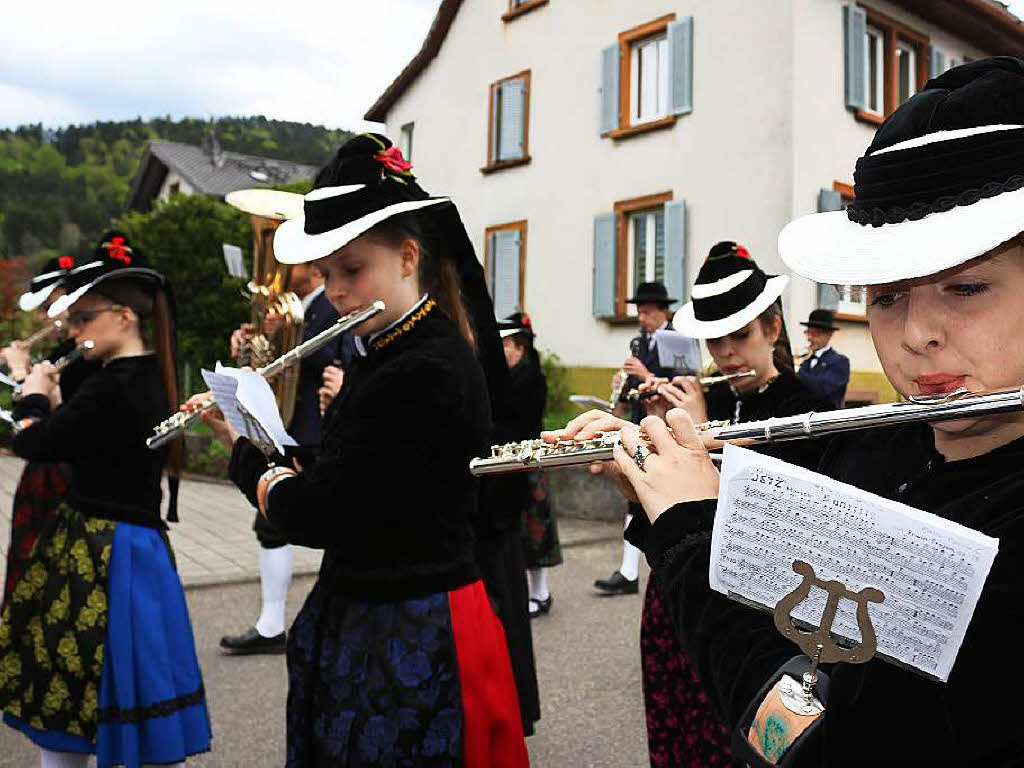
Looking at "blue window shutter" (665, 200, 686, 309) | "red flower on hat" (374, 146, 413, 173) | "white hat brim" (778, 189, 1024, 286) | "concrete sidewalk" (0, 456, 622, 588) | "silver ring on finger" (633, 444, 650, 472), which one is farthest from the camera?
"blue window shutter" (665, 200, 686, 309)

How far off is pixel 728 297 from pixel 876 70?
32.0ft

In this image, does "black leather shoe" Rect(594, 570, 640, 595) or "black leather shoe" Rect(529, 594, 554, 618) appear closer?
"black leather shoe" Rect(529, 594, 554, 618)

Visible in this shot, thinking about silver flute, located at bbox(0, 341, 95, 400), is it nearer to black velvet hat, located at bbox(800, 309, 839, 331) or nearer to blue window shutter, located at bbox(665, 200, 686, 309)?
black velvet hat, located at bbox(800, 309, 839, 331)

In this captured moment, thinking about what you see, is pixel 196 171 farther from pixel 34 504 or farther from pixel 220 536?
pixel 34 504

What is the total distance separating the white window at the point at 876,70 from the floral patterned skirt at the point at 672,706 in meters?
10.5

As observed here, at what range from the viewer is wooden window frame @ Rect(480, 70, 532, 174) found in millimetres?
13508

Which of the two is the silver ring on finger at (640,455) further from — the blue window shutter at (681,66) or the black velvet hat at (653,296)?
the blue window shutter at (681,66)

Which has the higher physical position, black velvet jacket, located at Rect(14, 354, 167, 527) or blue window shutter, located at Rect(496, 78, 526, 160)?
blue window shutter, located at Rect(496, 78, 526, 160)

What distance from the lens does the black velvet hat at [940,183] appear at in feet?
3.47

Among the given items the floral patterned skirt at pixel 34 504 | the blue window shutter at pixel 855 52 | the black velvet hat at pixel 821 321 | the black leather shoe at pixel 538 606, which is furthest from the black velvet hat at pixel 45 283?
the blue window shutter at pixel 855 52

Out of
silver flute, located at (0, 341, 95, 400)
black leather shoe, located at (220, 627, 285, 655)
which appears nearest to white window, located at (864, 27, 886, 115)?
black leather shoe, located at (220, 627, 285, 655)

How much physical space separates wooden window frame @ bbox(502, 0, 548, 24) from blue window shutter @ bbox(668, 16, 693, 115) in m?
2.82

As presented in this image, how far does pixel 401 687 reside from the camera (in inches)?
78.3

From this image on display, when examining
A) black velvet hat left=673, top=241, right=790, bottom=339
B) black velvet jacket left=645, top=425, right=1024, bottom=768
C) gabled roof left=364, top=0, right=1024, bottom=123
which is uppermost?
gabled roof left=364, top=0, right=1024, bottom=123
